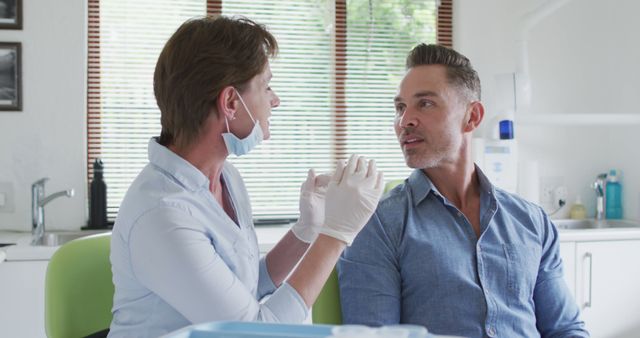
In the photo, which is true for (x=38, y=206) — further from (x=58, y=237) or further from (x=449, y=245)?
(x=449, y=245)

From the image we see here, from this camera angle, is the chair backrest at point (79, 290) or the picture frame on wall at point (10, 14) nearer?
the chair backrest at point (79, 290)

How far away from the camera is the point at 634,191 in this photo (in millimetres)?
3334


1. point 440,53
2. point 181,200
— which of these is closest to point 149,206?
point 181,200

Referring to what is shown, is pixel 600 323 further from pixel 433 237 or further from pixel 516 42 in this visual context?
pixel 433 237

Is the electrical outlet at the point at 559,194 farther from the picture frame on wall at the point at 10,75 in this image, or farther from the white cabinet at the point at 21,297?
the picture frame on wall at the point at 10,75

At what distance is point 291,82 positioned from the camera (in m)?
3.28

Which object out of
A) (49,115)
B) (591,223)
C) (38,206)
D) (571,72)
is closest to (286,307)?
(38,206)

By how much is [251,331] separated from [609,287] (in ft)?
8.63

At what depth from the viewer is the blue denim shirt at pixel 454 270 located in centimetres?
148

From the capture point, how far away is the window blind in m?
3.09

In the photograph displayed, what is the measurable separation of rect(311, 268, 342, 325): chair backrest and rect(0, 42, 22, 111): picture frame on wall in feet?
6.49

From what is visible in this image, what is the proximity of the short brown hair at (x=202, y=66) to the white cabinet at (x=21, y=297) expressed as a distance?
138 centimetres

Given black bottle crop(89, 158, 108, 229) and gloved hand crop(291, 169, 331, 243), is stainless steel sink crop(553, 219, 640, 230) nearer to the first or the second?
gloved hand crop(291, 169, 331, 243)

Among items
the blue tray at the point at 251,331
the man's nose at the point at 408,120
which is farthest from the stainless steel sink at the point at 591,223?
the blue tray at the point at 251,331
